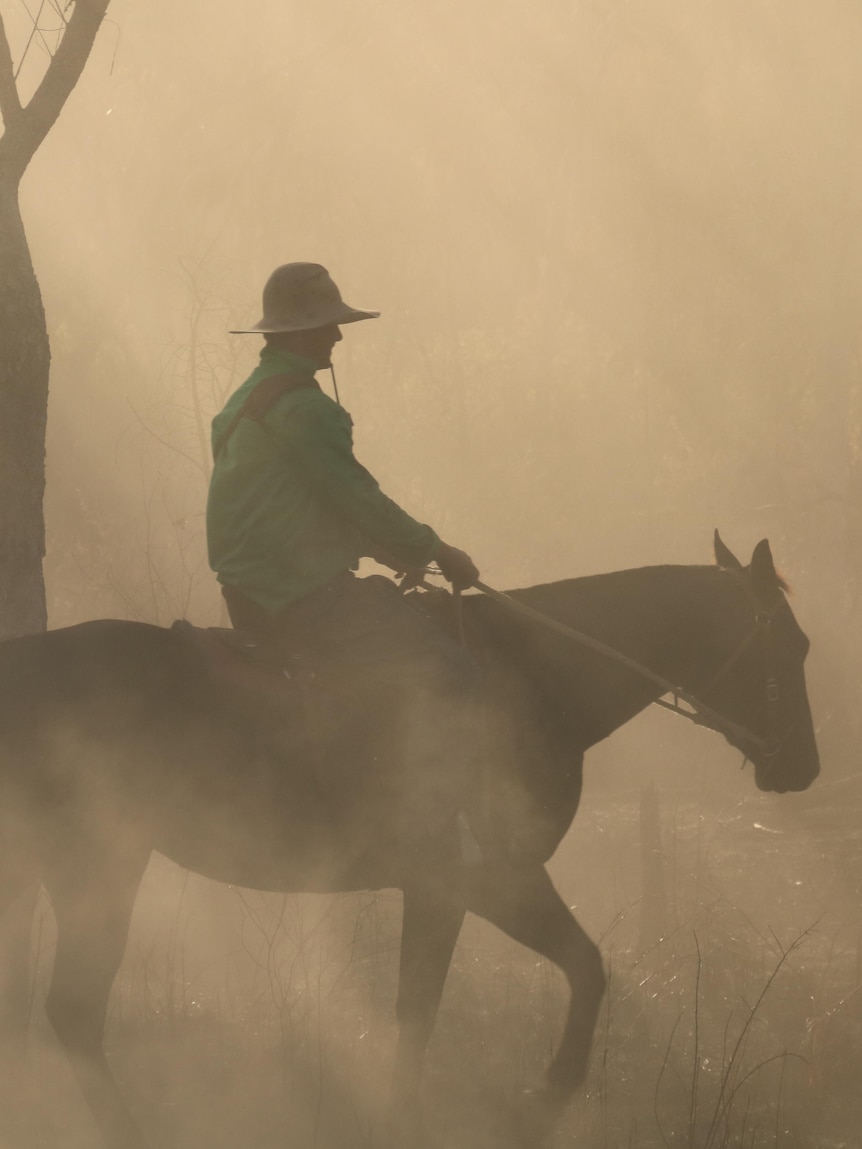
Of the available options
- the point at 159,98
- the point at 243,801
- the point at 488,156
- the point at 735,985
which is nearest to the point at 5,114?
the point at 243,801

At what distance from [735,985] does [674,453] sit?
23.0m

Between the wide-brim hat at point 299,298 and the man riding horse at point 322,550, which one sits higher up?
the wide-brim hat at point 299,298

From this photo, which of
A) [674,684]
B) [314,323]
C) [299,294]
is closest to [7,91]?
[299,294]

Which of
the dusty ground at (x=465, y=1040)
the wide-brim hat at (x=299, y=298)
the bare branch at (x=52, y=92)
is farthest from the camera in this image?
the bare branch at (x=52, y=92)

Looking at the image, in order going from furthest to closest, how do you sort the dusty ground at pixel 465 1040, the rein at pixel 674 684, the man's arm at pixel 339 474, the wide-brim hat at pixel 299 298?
the dusty ground at pixel 465 1040 < the rein at pixel 674 684 < the wide-brim hat at pixel 299 298 < the man's arm at pixel 339 474

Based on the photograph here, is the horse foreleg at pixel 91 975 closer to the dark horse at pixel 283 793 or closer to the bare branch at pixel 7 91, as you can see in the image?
the dark horse at pixel 283 793

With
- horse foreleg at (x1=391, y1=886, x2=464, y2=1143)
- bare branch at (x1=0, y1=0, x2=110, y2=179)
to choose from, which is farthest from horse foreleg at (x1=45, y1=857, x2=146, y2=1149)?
bare branch at (x1=0, y1=0, x2=110, y2=179)

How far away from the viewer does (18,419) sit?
22.1ft

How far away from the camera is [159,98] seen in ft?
75.8

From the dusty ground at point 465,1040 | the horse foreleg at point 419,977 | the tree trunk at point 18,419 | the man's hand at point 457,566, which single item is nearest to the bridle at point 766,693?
the dusty ground at point 465,1040

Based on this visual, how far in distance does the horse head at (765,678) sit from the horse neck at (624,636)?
0.22 ft

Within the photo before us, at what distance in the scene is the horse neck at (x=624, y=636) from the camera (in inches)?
238

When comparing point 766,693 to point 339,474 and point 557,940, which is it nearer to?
point 557,940

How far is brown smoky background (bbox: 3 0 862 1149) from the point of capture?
41.2 ft
